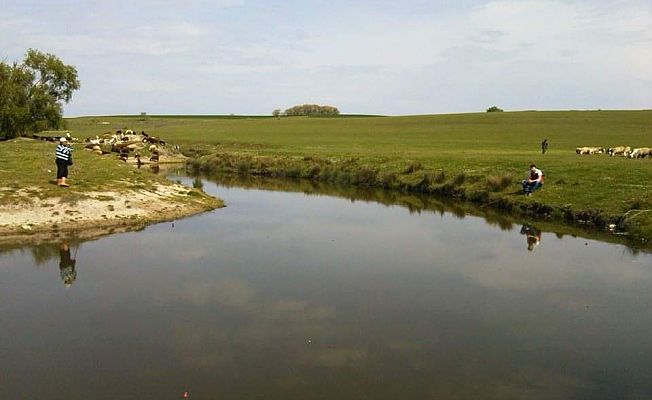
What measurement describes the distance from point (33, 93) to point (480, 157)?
43803mm

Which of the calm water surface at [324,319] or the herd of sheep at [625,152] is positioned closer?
the calm water surface at [324,319]

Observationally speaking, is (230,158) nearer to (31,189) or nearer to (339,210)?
(339,210)

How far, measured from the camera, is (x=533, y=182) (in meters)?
29.6

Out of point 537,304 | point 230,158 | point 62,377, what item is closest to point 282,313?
point 62,377

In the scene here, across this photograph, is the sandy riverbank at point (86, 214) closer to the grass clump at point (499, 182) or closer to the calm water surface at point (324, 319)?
the calm water surface at point (324, 319)

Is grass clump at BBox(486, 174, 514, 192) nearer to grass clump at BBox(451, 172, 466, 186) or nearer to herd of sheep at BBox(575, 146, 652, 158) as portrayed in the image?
grass clump at BBox(451, 172, 466, 186)

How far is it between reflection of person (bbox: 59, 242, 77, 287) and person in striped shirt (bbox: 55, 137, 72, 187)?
6023 millimetres

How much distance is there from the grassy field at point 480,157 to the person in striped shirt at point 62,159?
2119 centimetres

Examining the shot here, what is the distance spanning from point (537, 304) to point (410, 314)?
11.6 ft

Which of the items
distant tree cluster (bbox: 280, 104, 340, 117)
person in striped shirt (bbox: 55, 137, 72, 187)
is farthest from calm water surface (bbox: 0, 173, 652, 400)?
distant tree cluster (bbox: 280, 104, 340, 117)

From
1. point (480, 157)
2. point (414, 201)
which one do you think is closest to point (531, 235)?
point (414, 201)

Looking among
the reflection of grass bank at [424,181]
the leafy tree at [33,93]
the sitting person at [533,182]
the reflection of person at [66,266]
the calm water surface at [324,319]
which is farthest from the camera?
the leafy tree at [33,93]

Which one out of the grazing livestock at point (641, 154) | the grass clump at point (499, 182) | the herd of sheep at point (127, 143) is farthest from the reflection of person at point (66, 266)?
the grazing livestock at point (641, 154)

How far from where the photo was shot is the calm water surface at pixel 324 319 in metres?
9.86
